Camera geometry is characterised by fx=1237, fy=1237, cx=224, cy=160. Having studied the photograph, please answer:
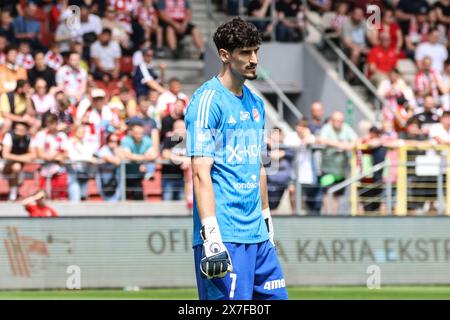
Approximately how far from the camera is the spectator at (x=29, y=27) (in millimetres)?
22188

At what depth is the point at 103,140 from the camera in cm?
1952

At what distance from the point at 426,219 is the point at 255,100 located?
1094cm

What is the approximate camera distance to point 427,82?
24.3 metres

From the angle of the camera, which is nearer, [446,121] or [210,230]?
[210,230]

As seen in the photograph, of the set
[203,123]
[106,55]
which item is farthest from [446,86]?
[203,123]

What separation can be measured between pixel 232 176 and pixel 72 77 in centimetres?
1337

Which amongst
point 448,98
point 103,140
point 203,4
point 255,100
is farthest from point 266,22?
point 255,100

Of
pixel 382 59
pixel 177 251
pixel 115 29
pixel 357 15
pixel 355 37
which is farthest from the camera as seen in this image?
pixel 355 37

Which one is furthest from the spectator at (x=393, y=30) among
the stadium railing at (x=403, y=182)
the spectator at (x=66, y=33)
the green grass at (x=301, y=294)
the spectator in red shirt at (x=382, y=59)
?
the green grass at (x=301, y=294)

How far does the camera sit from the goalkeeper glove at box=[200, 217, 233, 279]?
764 centimetres

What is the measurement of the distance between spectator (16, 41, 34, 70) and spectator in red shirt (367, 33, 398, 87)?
7.68 m

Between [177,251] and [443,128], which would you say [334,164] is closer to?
[443,128]
